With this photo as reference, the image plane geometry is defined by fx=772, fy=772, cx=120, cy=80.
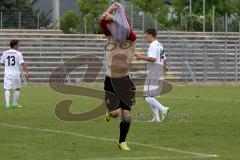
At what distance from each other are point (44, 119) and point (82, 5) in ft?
131

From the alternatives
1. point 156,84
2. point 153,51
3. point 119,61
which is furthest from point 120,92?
point 156,84

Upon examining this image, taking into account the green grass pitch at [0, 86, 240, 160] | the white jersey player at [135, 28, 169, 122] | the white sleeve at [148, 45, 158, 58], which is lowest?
the green grass pitch at [0, 86, 240, 160]

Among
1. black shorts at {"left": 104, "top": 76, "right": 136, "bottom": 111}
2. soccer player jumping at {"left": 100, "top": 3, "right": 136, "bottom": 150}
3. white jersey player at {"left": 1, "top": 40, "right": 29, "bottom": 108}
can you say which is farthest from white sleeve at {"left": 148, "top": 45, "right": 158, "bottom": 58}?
white jersey player at {"left": 1, "top": 40, "right": 29, "bottom": 108}

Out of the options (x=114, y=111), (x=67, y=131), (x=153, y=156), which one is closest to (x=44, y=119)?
(x=67, y=131)

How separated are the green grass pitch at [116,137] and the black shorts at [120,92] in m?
0.69

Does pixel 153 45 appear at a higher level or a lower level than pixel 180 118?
higher

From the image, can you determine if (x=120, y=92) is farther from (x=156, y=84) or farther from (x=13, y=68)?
(x=13, y=68)

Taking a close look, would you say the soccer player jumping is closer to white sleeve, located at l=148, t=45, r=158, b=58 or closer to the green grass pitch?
the green grass pitch

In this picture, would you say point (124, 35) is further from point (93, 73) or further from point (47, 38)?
point (47, 38)

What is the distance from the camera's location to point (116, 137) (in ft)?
43.9

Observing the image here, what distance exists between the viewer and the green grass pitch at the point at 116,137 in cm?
1088

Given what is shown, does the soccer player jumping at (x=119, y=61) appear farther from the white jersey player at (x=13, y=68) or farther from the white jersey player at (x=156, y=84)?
the white jersey player at (x=13, y=68)

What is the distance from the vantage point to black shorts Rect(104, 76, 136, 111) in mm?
11445

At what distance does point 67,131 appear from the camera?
47.5 ft
